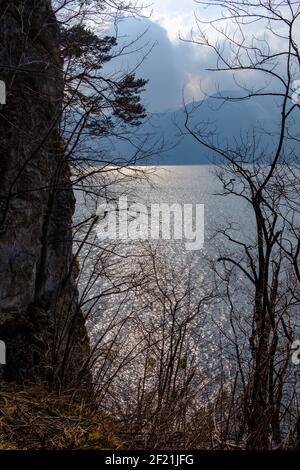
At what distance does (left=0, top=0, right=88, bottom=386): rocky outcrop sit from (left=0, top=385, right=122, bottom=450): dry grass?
3.47 meters

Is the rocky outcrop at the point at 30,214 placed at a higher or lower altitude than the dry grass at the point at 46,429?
higher

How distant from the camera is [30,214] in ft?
33.8

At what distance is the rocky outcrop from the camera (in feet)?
30.2

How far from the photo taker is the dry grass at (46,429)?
4395 mm

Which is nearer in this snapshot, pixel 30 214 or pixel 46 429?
pixel 46 429

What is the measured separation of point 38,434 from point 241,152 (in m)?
7.61

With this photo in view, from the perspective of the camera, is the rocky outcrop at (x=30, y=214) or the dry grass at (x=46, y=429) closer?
the dry grass at (x=46, y=429)

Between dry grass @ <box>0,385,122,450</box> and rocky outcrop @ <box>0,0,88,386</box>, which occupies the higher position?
rocky outcrop @ <box>0,0,88,386</box>

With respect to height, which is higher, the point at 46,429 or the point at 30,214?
the point at 30,214

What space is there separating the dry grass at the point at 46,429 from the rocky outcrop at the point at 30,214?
3470 mm

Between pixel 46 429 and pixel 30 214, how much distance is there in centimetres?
649

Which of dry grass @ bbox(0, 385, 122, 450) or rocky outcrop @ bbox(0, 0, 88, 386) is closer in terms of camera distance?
dry grass @ bbox(0, 385, 122, 450)
